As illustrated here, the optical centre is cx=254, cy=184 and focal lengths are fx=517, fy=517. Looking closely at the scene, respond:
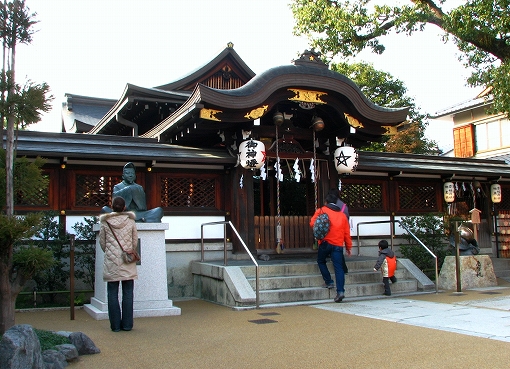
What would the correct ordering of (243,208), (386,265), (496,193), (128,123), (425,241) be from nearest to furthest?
(386,265), (243,208), (425,241), (496,193), (128,123)

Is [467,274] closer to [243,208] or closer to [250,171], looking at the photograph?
[243,208]

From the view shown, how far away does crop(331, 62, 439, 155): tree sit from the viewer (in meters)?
25.3

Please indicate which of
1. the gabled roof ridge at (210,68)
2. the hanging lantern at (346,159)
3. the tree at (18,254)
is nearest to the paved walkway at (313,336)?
the tree at (18,254)

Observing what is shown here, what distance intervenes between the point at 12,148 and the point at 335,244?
20.0 feet

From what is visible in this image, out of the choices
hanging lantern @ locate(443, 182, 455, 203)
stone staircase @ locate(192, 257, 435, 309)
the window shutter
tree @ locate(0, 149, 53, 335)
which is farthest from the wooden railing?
the window shutter

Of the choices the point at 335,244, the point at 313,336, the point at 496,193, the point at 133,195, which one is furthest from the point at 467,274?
the point at 133,195

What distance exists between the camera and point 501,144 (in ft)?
72.8

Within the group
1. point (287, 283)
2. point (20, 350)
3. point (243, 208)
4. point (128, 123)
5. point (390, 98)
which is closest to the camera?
point (20, 350)

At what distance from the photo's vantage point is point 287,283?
10.2 metres

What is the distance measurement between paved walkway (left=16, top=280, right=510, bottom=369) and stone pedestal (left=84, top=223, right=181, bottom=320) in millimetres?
243

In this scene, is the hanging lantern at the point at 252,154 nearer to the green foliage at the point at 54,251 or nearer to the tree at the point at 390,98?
the green foliage at the point at 54,251

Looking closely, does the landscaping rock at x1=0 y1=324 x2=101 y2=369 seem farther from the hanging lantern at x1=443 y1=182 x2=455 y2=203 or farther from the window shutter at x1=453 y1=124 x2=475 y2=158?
the window shutter at x1=453 y1=124 x2=475 y2=158

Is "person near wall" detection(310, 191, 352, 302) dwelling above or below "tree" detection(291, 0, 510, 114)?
below

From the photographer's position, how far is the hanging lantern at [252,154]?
37.2 feet
